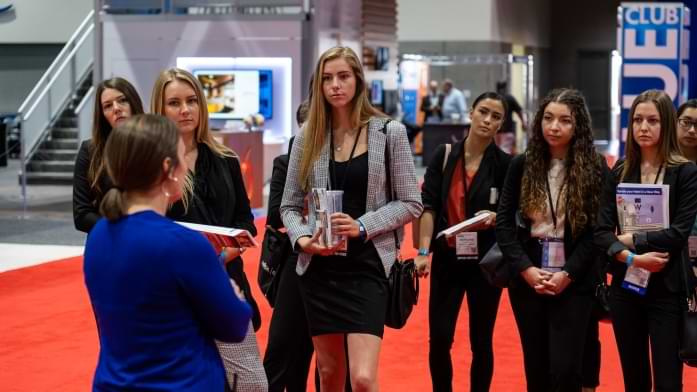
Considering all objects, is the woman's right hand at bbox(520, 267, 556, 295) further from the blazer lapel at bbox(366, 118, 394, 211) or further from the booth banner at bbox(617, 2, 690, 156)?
the booth banner at bbox(617, 2, 690, 156)

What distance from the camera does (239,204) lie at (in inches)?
150

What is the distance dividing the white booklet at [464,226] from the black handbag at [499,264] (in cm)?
13

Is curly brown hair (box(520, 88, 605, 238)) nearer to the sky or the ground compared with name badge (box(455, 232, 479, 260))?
nearer to the sky

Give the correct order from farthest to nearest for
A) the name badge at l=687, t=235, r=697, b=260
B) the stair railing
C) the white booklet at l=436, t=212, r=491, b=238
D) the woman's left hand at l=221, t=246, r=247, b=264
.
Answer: the stair railing, the name badge at l=687, t=235, r=697, b=260, the white booklet at l=436, t=212, r=491, b=238, the woman's left hand at l=221, t=246, r=247, b=264

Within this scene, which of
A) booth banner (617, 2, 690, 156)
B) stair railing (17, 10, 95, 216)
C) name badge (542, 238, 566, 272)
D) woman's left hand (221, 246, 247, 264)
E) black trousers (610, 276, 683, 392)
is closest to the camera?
woman's left hand (221, 246, 247, 264)

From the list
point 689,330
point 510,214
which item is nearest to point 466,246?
point 510,214

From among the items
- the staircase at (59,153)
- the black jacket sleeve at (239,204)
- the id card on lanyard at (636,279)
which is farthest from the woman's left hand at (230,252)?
the staircase at (59,153)

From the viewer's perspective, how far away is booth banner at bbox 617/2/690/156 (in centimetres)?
1154

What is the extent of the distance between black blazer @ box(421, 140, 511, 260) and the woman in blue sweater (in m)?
2.36

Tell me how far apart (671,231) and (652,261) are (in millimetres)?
137

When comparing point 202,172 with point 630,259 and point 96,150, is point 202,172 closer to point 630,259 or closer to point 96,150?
point 96,150

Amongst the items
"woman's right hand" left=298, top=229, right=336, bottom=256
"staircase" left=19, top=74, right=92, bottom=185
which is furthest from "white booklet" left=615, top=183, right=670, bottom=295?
"staircase" left=19, top=74, right=92, bottom=185

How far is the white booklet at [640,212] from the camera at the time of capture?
4004 mm

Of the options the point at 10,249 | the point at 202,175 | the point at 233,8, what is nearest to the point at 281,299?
the point at 202,175
